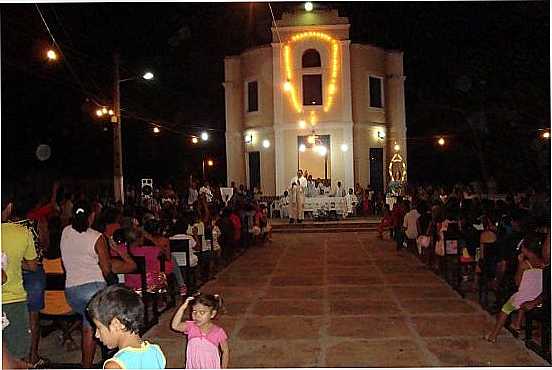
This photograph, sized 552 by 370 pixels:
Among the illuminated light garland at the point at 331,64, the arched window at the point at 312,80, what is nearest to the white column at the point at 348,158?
the illuminated light garland at the point at 331,64

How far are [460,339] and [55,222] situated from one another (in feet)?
17.4

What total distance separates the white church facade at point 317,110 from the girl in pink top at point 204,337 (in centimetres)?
2097

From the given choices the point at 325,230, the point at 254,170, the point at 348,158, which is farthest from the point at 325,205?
the point at 254,170

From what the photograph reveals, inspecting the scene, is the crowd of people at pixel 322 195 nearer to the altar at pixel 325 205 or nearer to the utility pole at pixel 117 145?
the altar at pixel 325 205

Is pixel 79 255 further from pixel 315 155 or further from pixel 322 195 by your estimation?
pixel 315 155

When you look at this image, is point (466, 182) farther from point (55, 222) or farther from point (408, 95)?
point (55, 222)

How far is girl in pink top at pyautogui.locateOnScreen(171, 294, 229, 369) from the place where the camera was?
4504 millimetres

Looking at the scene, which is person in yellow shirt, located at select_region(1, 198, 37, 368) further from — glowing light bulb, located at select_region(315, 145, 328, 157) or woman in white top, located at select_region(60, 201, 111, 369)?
glowing light bulb, located at select_region(315, 145, 328, 157)

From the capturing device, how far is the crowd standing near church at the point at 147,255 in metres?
4.52

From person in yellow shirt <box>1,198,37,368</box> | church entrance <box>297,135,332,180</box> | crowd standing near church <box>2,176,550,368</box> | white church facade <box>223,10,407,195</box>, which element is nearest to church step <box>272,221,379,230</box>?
crowd standing near church <box>2,176,550,368</box>

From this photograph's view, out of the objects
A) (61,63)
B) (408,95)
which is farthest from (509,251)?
(408,95)

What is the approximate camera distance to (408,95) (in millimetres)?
35344

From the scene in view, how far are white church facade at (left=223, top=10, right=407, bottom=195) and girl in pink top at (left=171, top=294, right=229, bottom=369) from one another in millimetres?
20972

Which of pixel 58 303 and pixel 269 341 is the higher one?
pixel 58 303
